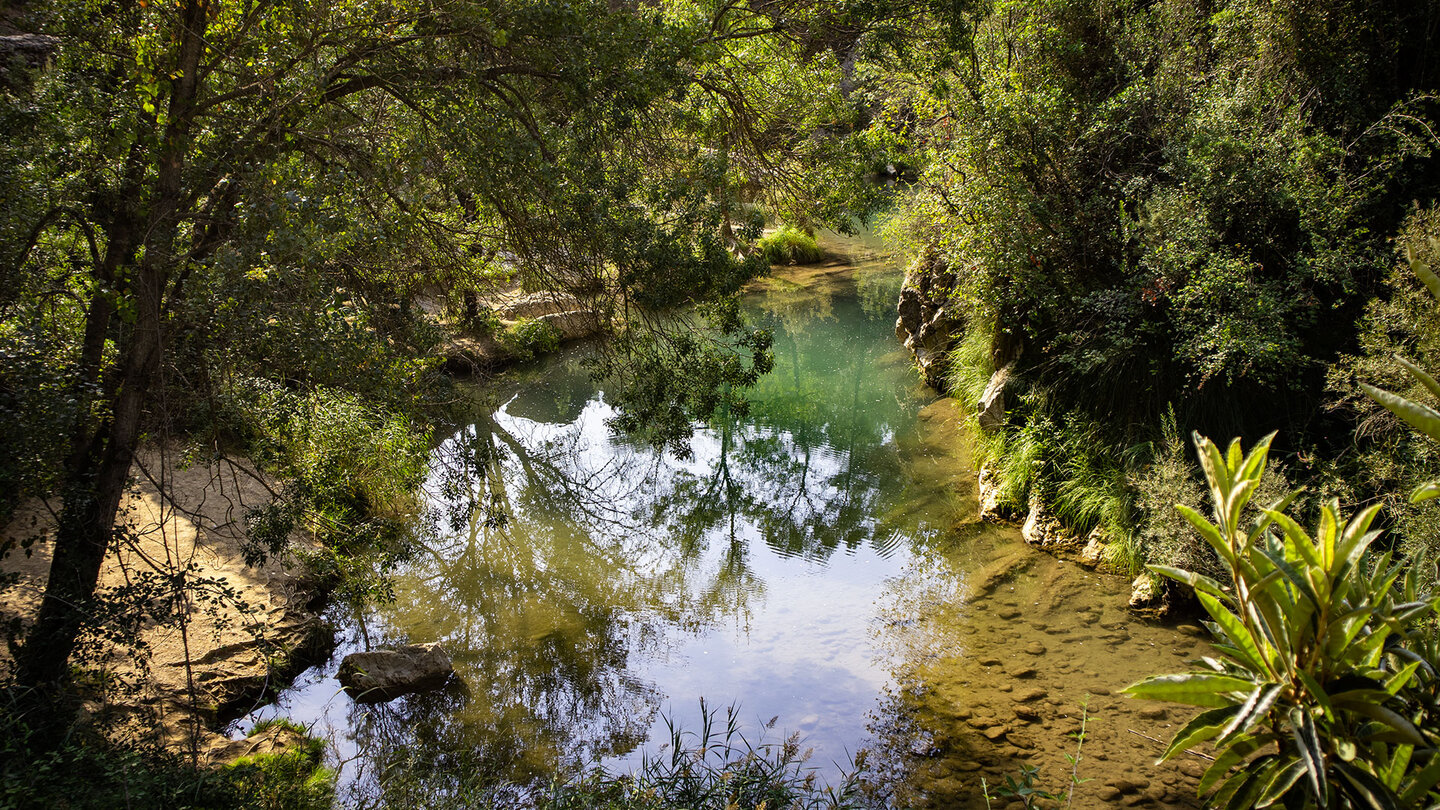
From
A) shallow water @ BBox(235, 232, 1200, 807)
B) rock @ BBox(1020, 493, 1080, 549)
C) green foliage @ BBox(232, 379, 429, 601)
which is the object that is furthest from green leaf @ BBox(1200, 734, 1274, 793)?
green foliage @ BBox(232, 379, 429, 601)

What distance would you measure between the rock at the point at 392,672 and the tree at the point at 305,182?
204cm

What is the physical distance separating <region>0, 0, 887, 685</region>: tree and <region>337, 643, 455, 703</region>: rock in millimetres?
2039

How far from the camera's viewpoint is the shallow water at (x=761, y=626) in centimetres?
526

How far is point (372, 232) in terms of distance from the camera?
5.08 meters

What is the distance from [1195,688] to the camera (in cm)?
343

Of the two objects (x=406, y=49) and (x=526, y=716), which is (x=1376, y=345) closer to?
(x=526, y=716)

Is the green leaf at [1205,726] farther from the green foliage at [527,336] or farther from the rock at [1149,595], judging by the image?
the green foliage at [527,336]

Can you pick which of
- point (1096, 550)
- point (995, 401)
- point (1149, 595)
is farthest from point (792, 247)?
point (1149, 595)

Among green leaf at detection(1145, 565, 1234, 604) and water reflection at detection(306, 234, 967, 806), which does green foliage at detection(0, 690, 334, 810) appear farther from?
green leaf at detection(1145, 565, 1234, 604)

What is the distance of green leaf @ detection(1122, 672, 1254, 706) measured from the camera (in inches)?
133

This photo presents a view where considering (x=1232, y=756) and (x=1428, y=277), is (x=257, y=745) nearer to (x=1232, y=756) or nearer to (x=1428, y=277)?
(x=1232, y=756)

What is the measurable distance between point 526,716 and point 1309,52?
8.53 m

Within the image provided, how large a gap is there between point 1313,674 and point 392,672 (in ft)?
19.4

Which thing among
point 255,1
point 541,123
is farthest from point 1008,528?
point 255,1
